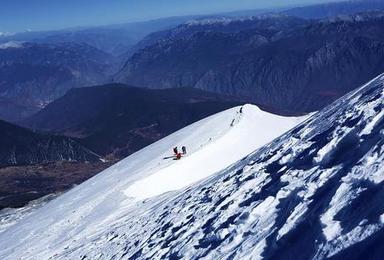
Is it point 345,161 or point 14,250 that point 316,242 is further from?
point 14,250

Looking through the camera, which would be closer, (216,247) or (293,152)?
(216,247)

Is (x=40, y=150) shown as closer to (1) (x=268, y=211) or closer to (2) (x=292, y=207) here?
(1) (x=268, y=211)

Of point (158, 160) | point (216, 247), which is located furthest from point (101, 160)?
point (216, 247)

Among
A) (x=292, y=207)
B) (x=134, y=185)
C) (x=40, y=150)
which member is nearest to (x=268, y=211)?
(x=292, y=207)

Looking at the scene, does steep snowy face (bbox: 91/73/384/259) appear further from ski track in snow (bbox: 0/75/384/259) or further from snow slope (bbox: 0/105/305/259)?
snow slope (bbox: 0/105/305/259)

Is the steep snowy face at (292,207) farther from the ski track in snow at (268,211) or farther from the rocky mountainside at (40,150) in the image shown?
the rocky mountainside at (40,150)

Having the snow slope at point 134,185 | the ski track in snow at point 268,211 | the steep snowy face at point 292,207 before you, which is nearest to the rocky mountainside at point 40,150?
the snow slope at point 134,185
